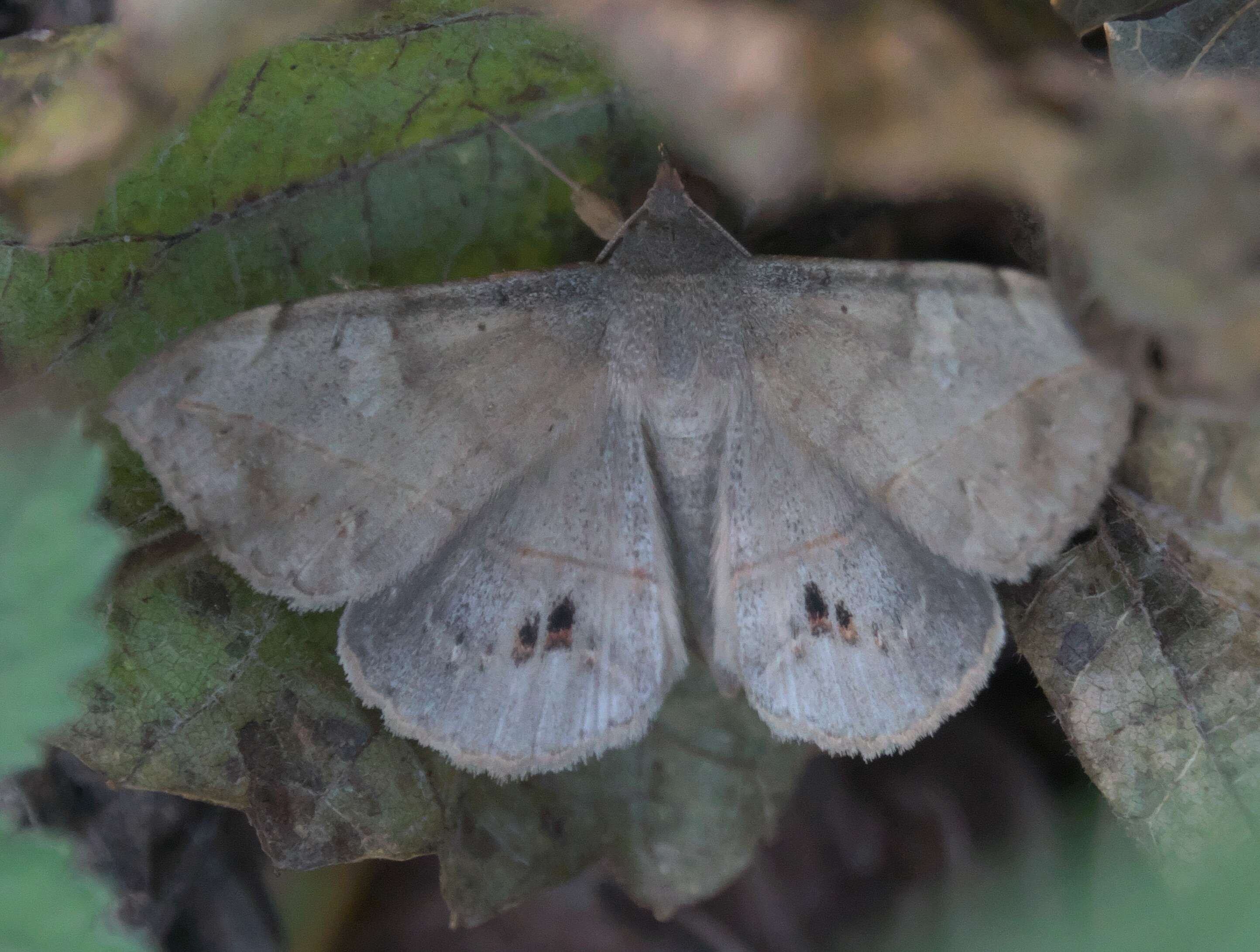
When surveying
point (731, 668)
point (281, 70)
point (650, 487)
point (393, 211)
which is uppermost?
point (281, 70)

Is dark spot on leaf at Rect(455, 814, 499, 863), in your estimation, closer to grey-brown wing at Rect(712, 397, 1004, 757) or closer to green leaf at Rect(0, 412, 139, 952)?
grey-brown wing at Rect(712, 397, 1004, 757)

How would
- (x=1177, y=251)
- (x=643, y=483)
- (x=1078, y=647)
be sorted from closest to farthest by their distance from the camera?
(x=1177, y=251) < (x=643, y=483) < (x=1078, y=647)

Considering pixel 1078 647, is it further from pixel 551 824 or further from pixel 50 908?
pixel 50 908

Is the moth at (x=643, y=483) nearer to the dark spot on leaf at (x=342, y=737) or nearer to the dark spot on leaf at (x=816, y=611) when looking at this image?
the dark spot on leaf at (x=816, y=611)

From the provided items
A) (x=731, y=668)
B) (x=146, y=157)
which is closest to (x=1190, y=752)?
(x=731, y=668)

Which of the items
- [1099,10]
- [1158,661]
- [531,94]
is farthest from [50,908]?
[1099,10]

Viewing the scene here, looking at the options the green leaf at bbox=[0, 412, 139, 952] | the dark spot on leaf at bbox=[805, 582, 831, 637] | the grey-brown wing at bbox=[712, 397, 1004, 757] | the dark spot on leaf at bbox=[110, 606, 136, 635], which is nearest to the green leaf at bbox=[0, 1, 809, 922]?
the dark spot on leaf at bbox=[110, 606, 136, 635]

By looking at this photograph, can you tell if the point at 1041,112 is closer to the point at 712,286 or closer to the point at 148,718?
the point at 712,286
